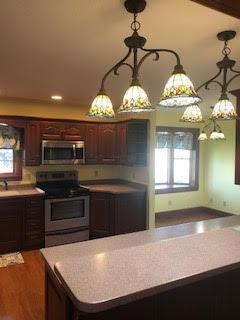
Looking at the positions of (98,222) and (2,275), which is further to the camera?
(98,222)

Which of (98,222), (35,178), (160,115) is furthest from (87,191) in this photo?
(160,115)

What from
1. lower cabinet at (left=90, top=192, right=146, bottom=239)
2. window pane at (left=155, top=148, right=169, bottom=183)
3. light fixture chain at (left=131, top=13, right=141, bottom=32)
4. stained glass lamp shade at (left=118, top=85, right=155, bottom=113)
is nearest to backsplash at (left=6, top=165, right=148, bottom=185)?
lower cabinet at (left=90, top=192, right=146, bottom=239)

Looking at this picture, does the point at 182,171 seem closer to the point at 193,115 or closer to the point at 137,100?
the point at 193,115

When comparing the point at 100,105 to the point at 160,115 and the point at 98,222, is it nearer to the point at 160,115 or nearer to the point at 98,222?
the point at 98,222

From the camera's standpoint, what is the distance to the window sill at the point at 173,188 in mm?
6107

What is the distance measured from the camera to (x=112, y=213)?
4.46 metres

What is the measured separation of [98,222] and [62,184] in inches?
39.5

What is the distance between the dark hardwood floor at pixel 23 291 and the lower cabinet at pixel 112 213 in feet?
3.75

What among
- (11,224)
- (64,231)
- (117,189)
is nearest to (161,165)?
(117,189)

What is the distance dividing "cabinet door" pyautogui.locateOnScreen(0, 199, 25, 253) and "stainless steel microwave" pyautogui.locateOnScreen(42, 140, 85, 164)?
88cm

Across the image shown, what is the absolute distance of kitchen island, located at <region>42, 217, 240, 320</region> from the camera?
1071mm

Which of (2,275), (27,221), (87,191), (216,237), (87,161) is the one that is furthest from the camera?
(87,161)

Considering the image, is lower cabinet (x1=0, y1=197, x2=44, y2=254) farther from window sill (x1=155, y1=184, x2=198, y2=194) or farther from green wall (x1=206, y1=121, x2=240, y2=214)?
green wall (x1=206, y1=121, x2=240, y2=214)

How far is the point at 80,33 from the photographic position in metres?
1.89
